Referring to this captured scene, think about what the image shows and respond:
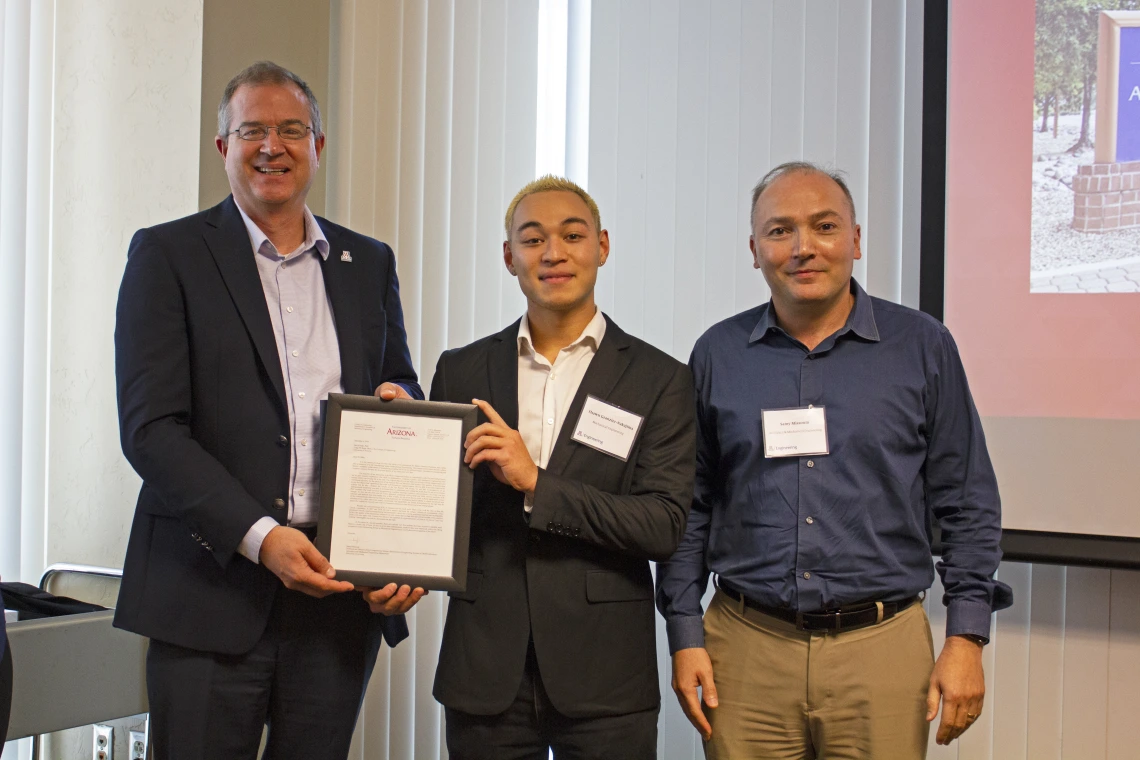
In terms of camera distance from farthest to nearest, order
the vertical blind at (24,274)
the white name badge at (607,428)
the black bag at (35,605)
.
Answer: the vertical blind at (24,274) < the black bag at (35,605) < the white name badge at (607,428)

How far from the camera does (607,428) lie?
1803mm

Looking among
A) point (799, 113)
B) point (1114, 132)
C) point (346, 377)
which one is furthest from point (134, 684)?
point (1114, 132)

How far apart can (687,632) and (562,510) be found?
46 centimetres

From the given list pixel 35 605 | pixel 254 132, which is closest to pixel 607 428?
pixel 254 132

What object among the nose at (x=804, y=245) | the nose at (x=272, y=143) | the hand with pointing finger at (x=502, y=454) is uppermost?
the nose at (x=272, y=143)

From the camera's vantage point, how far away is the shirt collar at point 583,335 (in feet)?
6.18

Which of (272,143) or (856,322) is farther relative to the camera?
(856,322)

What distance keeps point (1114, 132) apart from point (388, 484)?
215cm

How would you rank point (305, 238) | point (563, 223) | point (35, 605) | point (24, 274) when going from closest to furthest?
point (563, 223), point (305, 238), point (35, 605), point (24, 274)

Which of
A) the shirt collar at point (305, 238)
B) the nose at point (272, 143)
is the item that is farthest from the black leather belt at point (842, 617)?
the nose at point (272, 143)

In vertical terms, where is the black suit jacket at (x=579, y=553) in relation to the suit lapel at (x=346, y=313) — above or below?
below

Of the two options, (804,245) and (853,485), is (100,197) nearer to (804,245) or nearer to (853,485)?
(804,245)

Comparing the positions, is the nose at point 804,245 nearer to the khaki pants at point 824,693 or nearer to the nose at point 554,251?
the nose at point 554,251

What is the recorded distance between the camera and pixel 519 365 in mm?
1919
